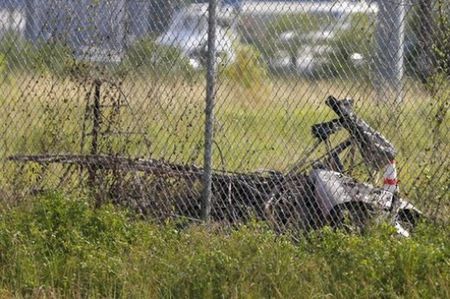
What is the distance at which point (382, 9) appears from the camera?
7.19 meters

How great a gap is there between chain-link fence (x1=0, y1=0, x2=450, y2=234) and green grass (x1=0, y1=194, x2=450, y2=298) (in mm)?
411

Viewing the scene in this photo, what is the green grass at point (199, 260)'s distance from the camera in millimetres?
6363

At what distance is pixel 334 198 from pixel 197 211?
1.07 metres

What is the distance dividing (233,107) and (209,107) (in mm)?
194

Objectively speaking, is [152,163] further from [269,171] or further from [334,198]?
[334,198]

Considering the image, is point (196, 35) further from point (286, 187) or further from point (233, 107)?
point (286, 187)

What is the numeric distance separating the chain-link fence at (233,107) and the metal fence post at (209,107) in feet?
0.03

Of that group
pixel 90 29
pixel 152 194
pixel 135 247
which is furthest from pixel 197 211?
pixel 90 29

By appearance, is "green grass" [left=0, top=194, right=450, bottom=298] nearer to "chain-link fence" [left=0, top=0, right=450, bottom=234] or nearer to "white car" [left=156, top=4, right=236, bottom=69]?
"chain-link fence" [left=0, top=0, right=450, bottom=234]

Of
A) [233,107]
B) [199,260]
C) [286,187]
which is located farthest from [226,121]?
[199,260]

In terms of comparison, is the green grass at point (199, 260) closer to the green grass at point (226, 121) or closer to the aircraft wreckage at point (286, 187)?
the aircraft wreckage at point (286, 187)

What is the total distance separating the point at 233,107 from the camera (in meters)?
7.71

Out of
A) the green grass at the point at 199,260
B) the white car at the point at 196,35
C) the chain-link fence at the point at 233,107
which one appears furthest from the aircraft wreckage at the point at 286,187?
the white car at the point at 196,35

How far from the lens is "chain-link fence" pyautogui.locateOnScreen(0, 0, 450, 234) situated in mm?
7266
